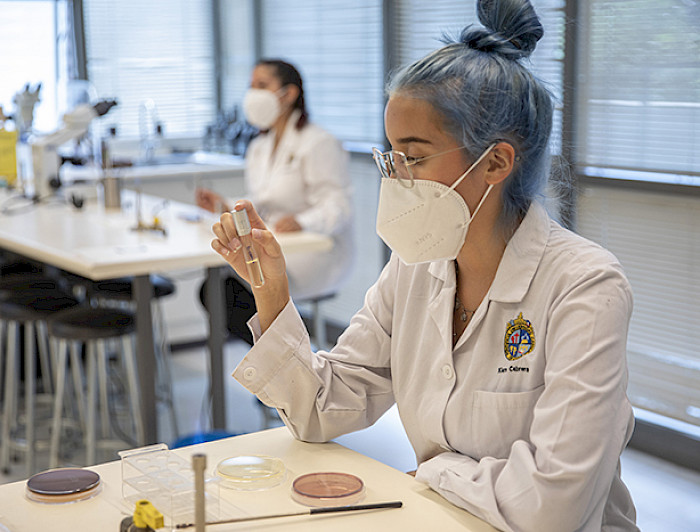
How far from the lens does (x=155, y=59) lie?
525 centimetres

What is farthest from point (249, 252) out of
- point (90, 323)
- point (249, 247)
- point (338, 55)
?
point (338, 55)

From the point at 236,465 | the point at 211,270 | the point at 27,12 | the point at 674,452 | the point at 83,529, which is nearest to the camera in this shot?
the point at 83,529

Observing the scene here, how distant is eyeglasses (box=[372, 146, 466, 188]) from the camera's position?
1363 mm

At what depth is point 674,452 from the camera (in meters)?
3.07

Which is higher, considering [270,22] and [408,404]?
[270,22]

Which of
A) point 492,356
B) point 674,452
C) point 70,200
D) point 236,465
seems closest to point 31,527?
point 236,465

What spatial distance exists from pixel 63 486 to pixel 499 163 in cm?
81

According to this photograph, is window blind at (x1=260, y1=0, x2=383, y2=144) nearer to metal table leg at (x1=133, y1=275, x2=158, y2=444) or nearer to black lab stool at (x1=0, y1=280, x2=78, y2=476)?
black lab stool at (x1=0, y1=280, x2=78, y2=476)

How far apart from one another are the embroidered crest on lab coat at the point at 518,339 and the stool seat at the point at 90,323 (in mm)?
1748

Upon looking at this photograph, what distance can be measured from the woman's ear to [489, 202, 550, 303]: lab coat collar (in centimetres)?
9

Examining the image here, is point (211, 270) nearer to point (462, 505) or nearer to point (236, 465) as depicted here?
point (236, 465)

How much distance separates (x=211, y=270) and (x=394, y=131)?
1.51 m

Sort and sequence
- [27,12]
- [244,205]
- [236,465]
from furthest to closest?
[27,12] < [244,205] < [236,465]

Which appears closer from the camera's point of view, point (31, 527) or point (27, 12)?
point (31, 527)
